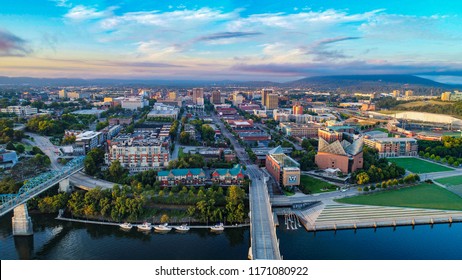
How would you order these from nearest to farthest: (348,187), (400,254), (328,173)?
1. (400,254)
2. (348,187)
3. (328,173)

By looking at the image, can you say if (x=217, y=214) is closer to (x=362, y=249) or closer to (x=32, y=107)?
(x=362, y=249)

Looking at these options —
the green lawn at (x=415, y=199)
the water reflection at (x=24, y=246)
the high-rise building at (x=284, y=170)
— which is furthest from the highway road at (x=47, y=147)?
the green lawn at (x=415, y=199)

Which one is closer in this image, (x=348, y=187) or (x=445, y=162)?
(x=348, y=187)

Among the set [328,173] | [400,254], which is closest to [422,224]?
[400,254]

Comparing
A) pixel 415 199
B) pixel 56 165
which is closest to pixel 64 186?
pixel 56 165

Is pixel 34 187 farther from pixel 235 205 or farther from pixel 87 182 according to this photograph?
pixel 235 205

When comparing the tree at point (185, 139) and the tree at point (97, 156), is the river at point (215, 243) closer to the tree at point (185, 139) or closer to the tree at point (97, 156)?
the tree at point (97, 156)
